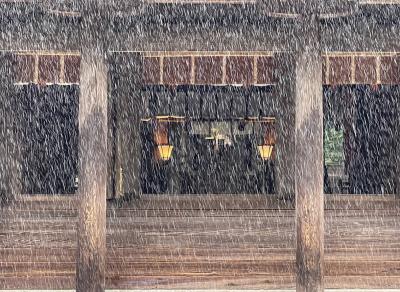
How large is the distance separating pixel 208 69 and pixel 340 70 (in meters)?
2.21

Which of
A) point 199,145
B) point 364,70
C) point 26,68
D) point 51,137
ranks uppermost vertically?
point 26,68

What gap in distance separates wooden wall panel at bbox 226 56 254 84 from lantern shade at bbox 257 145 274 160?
194cm

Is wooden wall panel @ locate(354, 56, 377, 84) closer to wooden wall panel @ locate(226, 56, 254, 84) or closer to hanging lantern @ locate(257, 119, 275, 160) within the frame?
wooden wall panel @ locate(226, 56, 254, 84)

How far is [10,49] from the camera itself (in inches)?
307

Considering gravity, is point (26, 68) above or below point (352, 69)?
above

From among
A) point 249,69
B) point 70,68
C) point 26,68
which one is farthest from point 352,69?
point 26,68

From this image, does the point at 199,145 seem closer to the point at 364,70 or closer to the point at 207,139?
the point at 207,139

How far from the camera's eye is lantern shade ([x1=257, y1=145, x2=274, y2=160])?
11781 millimetres

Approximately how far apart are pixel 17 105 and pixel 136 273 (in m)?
4.22

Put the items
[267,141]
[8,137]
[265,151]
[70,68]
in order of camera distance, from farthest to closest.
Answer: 1. [265,151]
2. [267,141]
3. [8,137]
4. [70,68]

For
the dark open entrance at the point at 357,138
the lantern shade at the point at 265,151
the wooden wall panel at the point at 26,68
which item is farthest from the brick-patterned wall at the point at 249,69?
the wooden wall panel at the point at 26,68

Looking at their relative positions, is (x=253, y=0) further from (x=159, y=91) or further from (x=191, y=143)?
(x=191, y=143)

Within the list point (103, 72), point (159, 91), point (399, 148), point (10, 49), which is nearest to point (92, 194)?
point (103, 72)

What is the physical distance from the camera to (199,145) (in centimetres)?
1290
